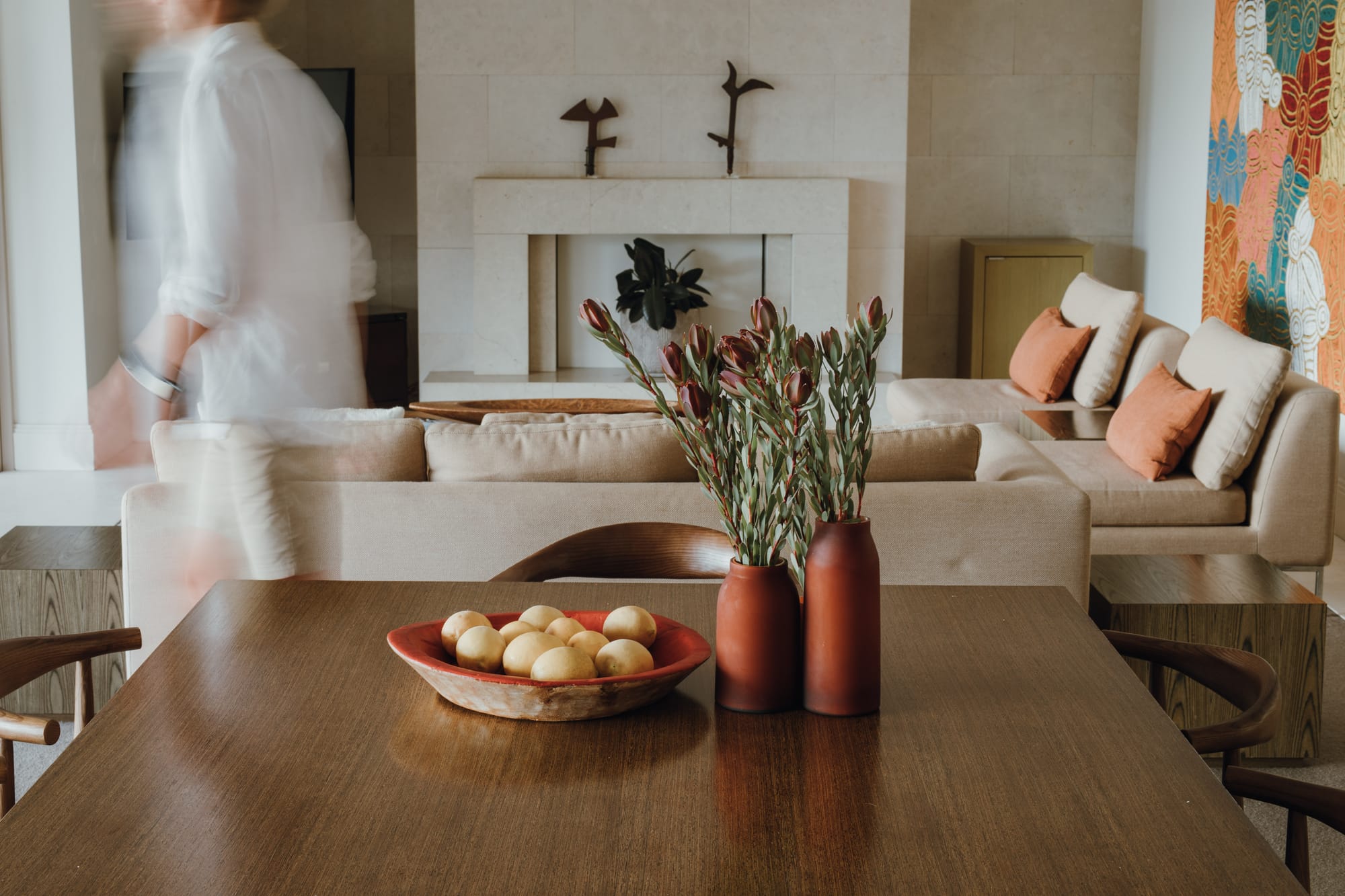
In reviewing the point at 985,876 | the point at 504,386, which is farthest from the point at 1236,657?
the point at 504,386

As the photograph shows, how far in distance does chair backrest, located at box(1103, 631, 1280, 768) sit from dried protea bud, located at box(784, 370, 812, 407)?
22.6 inches

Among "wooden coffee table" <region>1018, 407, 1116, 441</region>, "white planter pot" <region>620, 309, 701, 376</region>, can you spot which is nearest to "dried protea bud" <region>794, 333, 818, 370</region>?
"wooden coffee table" <region>1018, 407, 1116, 441</region>

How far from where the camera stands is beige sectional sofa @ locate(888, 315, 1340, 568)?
12.1ft

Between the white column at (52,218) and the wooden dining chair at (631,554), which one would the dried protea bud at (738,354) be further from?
the white column at (52,218)

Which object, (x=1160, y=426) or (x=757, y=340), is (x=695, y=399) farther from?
(x=1160, y=426)

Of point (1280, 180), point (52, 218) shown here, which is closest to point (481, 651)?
point (1280, 180)

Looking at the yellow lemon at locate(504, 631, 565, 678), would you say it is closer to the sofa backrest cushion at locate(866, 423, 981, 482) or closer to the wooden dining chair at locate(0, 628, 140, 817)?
the wooden dining chair at locate(0, 628, 140, 817)

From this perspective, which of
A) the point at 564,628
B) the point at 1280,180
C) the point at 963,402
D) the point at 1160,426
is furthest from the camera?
the point at 1280,180

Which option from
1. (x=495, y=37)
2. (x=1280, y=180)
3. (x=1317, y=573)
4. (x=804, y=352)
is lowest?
(x=1317, y=573)

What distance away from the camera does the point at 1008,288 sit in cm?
725

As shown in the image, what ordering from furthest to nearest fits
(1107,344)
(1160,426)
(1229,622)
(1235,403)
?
1. (1107,344)
2. (1160,426)
3. (1235,403)
4. (1229,622)

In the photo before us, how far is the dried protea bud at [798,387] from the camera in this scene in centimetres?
115

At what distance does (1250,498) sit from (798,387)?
3.11 metres

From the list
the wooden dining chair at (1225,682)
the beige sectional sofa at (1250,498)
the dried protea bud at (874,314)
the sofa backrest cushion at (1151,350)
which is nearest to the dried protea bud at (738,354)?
the dried protea bud at (874,314)
